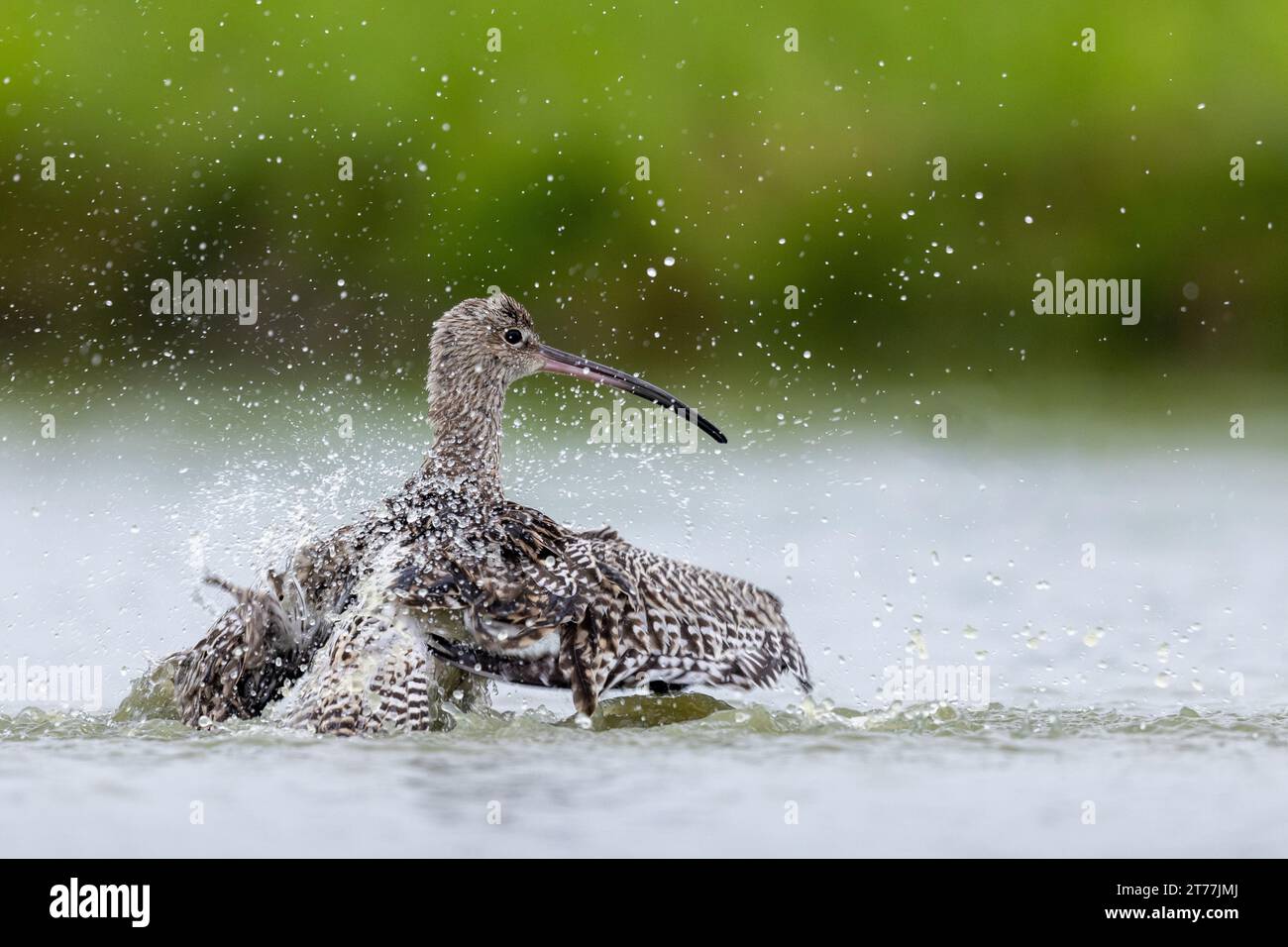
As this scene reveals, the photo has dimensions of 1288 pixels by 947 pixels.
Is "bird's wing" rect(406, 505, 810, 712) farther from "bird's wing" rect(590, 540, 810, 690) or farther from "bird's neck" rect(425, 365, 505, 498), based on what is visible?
"bird's neck" rect(425, 365, 505, 498)

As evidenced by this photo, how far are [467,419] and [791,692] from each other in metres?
1.89

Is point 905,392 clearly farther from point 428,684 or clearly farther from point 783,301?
point 428,684

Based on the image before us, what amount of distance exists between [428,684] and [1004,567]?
516 centimetres

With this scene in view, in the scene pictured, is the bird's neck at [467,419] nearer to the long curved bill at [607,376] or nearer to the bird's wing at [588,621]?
the long curved bill at [607,376]

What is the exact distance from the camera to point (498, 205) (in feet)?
56.2

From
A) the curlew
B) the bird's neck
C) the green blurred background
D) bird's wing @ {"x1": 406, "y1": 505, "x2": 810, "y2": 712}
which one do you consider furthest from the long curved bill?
the green blurred background

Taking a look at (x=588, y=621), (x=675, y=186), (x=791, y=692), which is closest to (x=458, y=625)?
(x=588, y=621)

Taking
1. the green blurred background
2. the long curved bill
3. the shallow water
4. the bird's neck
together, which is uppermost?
the green blurred background

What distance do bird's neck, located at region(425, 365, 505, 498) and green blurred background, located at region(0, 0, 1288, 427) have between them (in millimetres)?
7016

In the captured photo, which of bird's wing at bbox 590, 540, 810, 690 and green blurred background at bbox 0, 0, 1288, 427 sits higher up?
green blurred background at bbox 0, 0, 1288, 427

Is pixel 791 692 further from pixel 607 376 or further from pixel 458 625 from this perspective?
pixel 607 376

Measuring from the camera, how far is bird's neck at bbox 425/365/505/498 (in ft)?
30.8

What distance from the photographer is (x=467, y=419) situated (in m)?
9.48

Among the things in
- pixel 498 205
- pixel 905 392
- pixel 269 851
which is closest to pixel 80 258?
pixel 498 205
